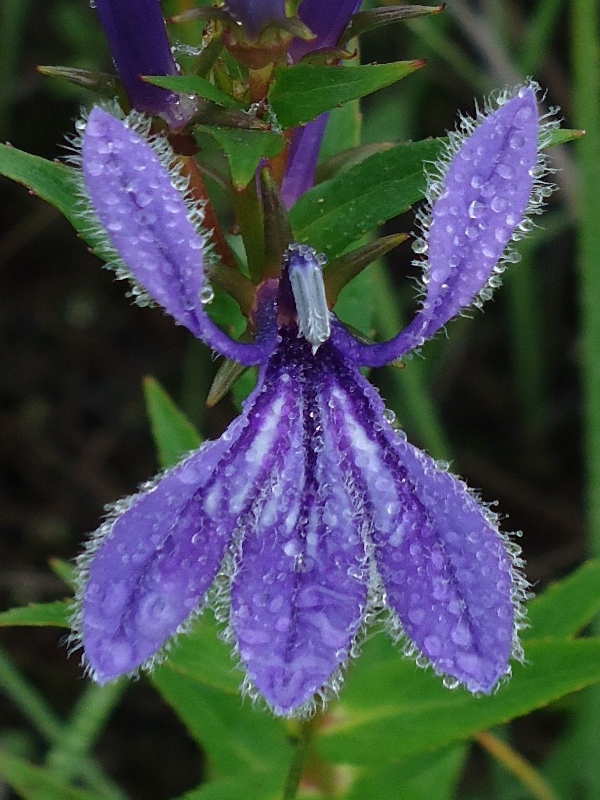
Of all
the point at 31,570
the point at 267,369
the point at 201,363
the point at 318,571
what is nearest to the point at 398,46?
the point at 201,363

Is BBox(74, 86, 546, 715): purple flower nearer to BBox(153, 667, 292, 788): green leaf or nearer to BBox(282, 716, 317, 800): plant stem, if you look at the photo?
BBox(282, 716, 317, 800): plant stem

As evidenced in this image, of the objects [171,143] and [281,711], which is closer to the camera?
[281,711]

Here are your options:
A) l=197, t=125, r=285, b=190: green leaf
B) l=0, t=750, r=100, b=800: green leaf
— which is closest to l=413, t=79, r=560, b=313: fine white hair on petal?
l=197, t=125, r=285, b=190: green leaf

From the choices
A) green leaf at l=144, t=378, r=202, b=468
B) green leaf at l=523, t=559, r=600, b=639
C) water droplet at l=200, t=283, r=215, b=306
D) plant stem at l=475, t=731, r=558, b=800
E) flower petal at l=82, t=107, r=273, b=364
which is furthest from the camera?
plant stem at l=475, t=731, r=558, b=800

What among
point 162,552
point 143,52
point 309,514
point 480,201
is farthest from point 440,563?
point 143,52

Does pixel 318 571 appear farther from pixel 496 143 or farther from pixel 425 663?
pixel 496 143

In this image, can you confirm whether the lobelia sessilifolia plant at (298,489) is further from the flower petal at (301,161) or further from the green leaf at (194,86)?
the flower petal at (301,161)

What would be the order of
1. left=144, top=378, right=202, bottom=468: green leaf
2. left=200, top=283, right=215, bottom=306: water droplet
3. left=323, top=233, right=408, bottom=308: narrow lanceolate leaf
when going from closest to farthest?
left=200, top=283, right=215, bottom=306: water droplet
left=323, top=233, right=408, bottom=308: narrow lanceolate leaf
left=144, top=378, right=202, bottom=468: green leaf
